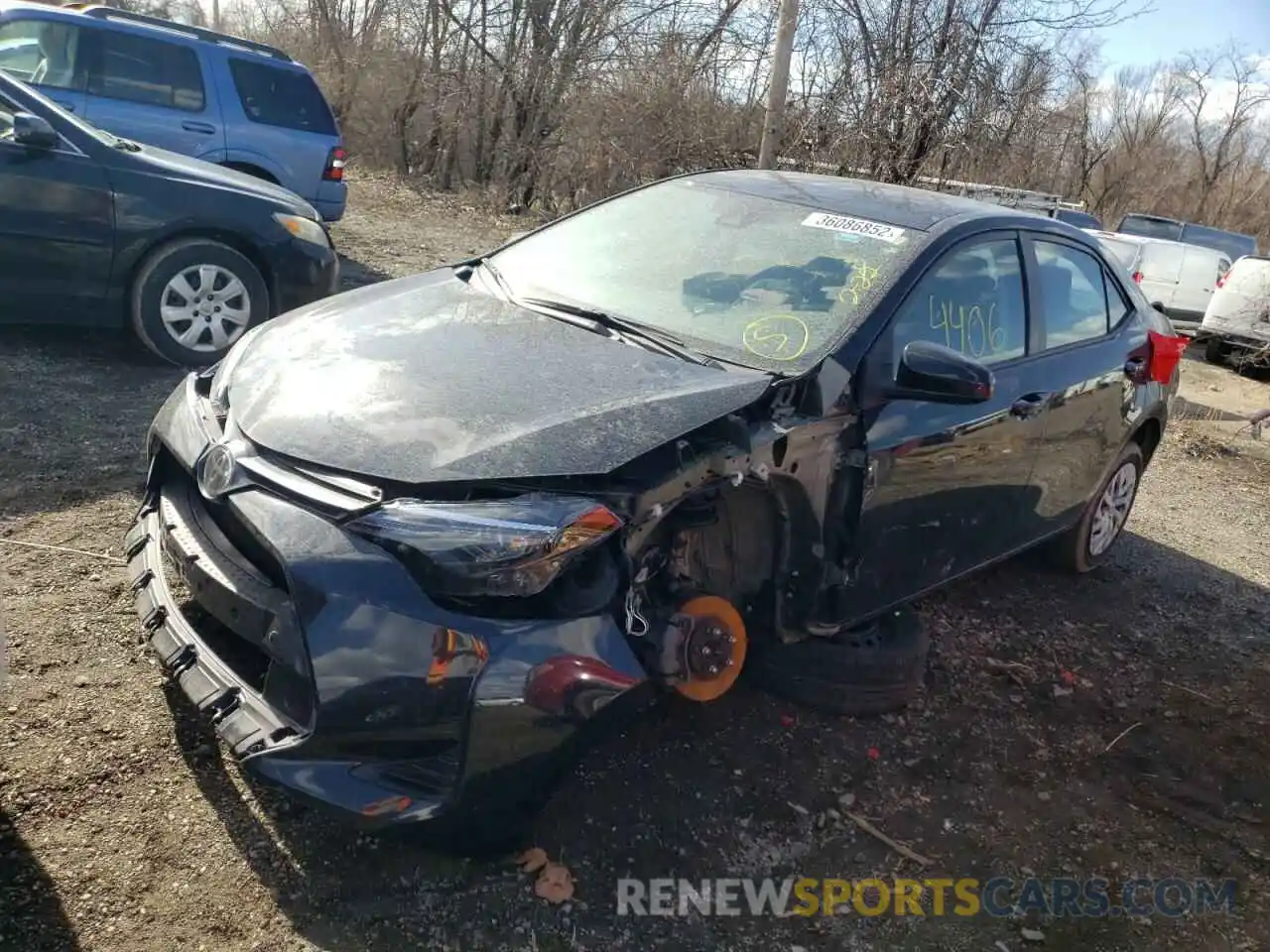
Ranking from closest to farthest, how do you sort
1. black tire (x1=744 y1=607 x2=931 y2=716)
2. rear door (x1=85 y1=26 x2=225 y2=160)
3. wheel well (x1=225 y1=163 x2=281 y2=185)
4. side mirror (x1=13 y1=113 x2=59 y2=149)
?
black tire (x1=744 y1=607 x2=931 y2=716) → side mirror (x1=13 y1=113 x2=59 y2=149) → rear door (x1=85 y1=26 x2=225 y2=160) → wheel well (x1=225 y1=163 x2=281 y2=185)

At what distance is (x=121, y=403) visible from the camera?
534 cm

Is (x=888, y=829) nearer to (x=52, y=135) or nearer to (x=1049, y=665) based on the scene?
(x=1049, y=665)

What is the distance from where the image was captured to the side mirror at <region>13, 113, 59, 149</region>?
5438 mm

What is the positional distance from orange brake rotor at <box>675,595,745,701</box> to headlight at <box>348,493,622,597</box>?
574 mm

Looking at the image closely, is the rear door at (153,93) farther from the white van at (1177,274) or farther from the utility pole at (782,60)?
the white van at (1177,274)

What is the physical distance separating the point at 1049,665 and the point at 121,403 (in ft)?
15.2

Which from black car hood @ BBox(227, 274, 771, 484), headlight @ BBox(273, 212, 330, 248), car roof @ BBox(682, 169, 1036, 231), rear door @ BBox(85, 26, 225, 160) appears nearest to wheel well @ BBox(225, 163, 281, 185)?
rear door @ BBox(85, 26, 225, 160)

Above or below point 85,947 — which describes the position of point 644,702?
above

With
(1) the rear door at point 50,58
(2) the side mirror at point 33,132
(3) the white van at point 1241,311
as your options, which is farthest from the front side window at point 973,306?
(3) the white van at point 1241,311

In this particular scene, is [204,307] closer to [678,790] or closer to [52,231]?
[52,231]

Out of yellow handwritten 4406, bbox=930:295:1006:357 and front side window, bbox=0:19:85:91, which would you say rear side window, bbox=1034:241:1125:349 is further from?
front side window, bbox=0:19:85:91

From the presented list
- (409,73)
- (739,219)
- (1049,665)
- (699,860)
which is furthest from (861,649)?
(409,73)

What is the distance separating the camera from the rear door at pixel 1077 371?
416cm

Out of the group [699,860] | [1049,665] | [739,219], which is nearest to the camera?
[699,860]
